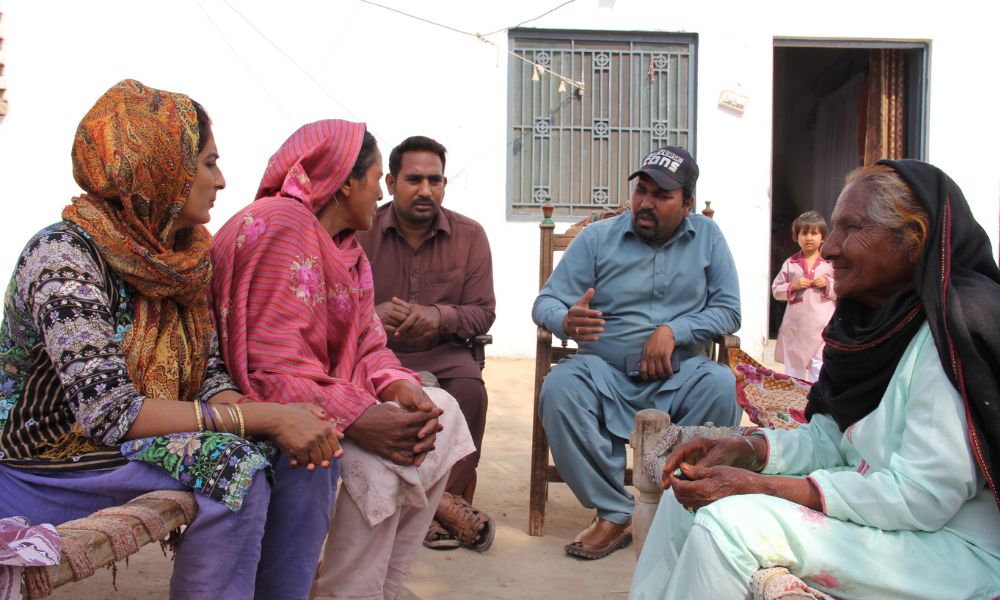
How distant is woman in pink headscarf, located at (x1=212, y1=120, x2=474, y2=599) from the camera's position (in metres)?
2.87

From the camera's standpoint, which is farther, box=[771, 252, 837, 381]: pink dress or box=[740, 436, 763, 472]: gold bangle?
box=[771, 252, 837, 381]: pink dress

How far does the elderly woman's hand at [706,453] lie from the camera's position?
8.11 feet

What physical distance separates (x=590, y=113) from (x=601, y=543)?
17.6 ft

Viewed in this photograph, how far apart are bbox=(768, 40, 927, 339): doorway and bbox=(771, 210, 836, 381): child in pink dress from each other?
8.12 feet

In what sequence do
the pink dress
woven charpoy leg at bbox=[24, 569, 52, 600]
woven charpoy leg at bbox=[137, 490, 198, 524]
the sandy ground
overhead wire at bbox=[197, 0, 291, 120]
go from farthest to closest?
overhead wire at bbox=[197, 0, 291, 120] → the pink dress → the sandy ground → woven charpoy leg at bbox=[137, 490, 198, 524] → woven charpoy leg at bbox=[24, 569, 52, 600]

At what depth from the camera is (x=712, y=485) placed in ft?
7.32

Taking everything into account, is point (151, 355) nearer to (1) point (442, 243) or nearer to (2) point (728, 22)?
(1) point (442, 243)

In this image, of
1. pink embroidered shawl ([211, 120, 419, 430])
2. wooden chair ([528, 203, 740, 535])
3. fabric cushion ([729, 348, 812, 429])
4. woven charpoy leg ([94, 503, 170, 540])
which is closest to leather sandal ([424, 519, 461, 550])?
wooden chair ([528, 203, 740, 535])

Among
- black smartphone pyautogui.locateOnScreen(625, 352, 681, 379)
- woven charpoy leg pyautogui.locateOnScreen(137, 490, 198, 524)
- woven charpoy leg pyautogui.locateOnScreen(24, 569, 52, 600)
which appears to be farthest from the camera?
black smartphone pyautogui.locateOnScreen(625, 352, 681, 379)

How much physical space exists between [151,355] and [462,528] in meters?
1.98

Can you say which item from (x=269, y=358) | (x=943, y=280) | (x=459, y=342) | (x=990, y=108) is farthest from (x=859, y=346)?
(x=990, y=108)

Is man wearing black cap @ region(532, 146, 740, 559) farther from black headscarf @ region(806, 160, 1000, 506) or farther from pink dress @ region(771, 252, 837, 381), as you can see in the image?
pink dress @ region(771, 252, 837, 381)

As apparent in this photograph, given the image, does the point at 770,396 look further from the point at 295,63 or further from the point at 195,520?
the point at 295,63

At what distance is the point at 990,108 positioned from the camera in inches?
339
